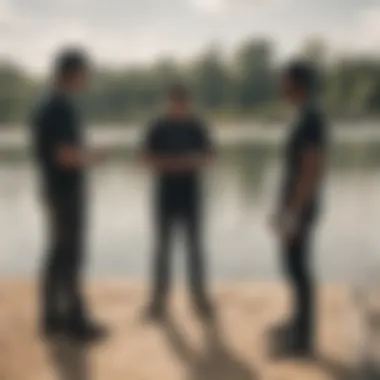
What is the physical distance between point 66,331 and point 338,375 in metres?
0.56

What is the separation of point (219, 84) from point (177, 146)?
0.15 meters

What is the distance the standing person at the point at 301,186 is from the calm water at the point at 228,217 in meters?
0.02

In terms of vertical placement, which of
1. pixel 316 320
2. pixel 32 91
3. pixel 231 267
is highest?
pixel 32 91

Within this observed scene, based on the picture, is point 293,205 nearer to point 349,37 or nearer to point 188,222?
point 188,222

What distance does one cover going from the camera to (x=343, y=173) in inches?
52.1

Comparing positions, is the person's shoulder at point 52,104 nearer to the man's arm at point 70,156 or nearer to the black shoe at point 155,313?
the man's arm at point 70,156

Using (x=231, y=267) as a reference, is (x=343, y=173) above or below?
above

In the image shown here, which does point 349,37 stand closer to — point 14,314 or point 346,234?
point 346,234

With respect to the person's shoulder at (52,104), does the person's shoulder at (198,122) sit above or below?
below

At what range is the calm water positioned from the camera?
1332 mm

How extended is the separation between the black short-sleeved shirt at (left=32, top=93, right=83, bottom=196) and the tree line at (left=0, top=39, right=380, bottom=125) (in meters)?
0.03

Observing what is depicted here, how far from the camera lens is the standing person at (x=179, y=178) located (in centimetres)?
135

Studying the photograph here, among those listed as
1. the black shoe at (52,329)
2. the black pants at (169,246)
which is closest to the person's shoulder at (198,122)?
the black pants at (169,246)

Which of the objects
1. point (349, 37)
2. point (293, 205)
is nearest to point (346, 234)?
point (293, 205)
